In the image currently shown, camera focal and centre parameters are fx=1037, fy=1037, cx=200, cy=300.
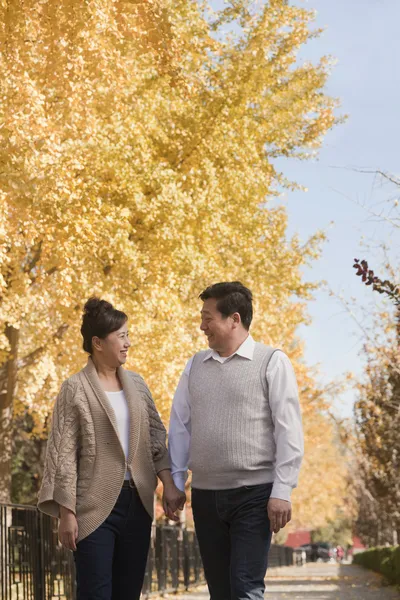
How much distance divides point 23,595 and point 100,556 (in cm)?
550

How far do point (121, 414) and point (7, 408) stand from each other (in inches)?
585

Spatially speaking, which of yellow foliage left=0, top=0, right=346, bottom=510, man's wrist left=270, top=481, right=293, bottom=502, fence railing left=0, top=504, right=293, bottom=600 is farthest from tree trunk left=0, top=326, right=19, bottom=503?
man's wrist left=270, top=481, right=293, bottom=502

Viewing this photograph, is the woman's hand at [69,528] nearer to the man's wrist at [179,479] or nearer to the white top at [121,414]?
the white top at [121,414]

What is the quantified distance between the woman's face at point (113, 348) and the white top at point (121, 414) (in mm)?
177

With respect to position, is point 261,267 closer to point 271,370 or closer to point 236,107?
point 236,107

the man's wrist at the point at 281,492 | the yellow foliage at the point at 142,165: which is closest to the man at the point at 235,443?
the man's wrist at the point at 281,492

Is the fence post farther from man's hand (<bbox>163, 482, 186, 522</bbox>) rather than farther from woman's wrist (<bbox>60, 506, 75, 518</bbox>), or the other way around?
woman's wrist (<bbox>60, 506, 75, 518</bbox>)

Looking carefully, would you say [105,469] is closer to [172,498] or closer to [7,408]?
[172,498]

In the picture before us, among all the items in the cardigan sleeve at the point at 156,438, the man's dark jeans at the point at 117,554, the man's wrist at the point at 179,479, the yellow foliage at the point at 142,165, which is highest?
the yellow foliage at the point at 142,165

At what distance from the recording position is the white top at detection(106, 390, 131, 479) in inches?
219

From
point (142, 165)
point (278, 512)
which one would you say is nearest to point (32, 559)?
point (278, 512)

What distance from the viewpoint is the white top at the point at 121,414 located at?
555 centimetres

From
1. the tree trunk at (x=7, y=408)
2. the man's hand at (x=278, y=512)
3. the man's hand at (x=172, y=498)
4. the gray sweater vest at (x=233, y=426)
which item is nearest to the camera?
the man's hand at (x=278, y=512)

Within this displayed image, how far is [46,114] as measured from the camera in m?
14.8
